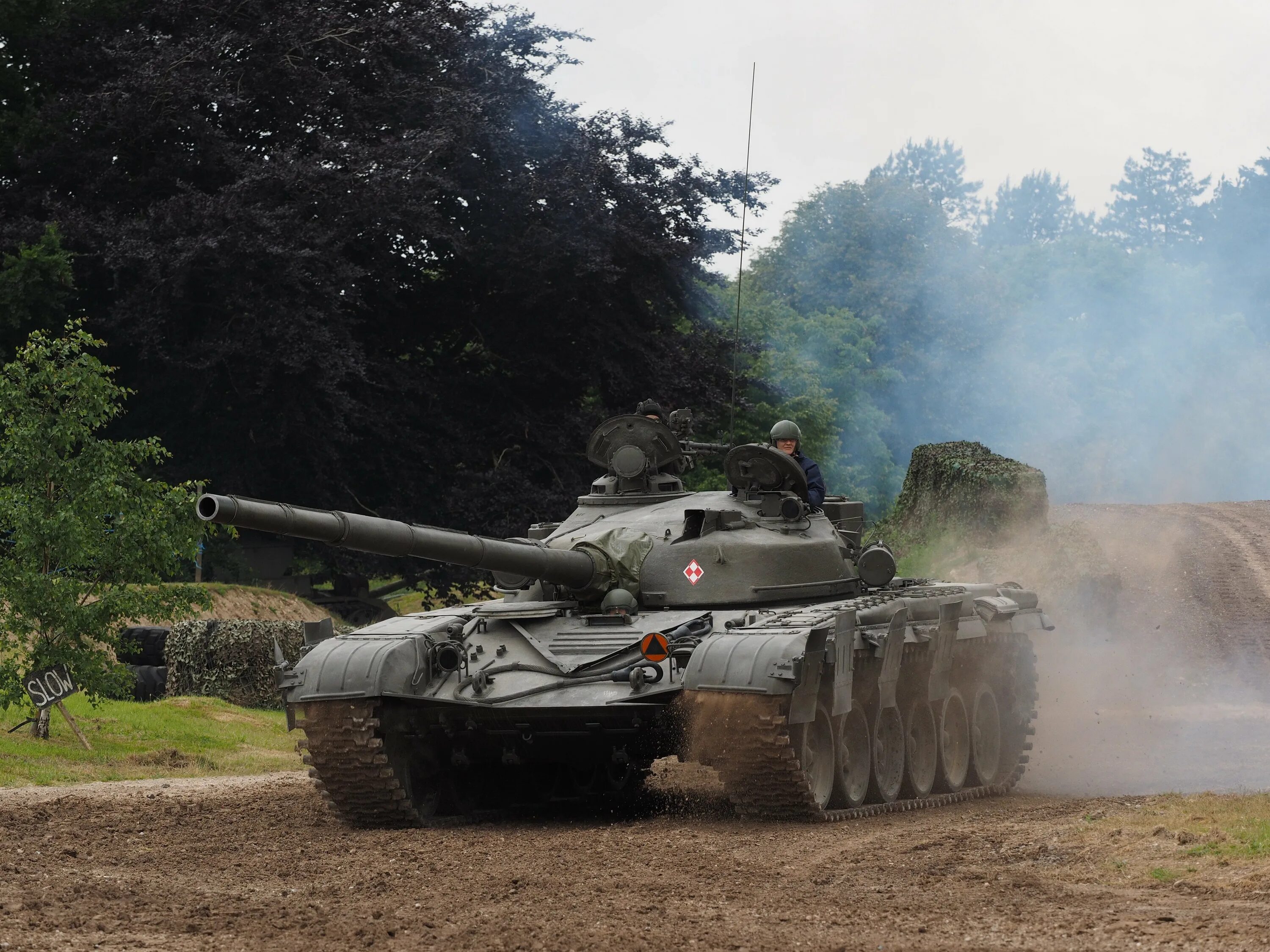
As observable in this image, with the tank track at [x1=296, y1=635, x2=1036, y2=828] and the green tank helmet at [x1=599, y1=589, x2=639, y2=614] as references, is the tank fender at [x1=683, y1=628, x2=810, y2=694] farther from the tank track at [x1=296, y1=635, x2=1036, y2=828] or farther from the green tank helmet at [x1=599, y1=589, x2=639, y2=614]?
the green tank helmet at [x1=599, y1=589, x2=639, y2=614]

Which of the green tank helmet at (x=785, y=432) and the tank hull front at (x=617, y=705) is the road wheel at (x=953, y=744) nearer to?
the tank hull front at (x=617, y=705)

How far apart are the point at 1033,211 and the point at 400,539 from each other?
236ft

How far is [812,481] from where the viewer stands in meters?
14.9

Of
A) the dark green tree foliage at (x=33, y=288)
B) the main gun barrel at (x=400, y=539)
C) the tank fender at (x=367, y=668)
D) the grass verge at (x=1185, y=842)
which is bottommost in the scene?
the grass verge at (x=1185, y=842)

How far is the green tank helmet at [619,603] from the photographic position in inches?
530

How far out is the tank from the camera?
11.8 m

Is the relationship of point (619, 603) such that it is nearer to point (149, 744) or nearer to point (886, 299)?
point (149, 744)

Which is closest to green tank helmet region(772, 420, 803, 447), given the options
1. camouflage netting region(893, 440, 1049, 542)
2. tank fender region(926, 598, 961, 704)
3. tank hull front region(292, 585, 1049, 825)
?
tank hull front region(292, 585, 1049, 825)

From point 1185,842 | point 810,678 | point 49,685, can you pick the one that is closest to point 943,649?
point 810,678

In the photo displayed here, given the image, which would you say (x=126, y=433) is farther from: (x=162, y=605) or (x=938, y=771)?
(x=938, y=771)

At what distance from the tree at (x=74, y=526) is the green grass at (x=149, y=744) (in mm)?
607

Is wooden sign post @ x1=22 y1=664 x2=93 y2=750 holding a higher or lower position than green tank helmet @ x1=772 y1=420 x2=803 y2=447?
lower

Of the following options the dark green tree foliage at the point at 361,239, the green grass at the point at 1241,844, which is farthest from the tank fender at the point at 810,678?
the dark green tree foliage at the point at 361,239

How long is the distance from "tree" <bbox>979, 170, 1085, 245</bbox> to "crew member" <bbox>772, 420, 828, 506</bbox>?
214 feet
